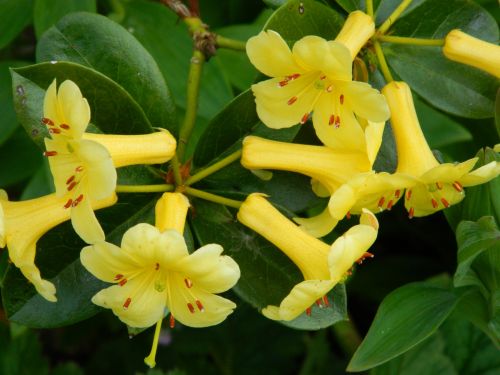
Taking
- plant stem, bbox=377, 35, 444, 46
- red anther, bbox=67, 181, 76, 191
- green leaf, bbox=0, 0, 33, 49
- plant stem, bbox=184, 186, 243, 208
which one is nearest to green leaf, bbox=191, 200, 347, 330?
plant stem, bbox=184, 186, 243, 208

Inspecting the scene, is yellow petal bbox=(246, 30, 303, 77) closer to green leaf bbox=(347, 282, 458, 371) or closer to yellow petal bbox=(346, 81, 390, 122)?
yellow petal bbox=(346, 81, 390, 122)

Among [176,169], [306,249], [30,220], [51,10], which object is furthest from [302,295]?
[51,10]

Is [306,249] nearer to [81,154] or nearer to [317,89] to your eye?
[317,89]

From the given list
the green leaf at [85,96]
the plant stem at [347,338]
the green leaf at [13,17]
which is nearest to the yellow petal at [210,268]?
the green leaf at [85,96]

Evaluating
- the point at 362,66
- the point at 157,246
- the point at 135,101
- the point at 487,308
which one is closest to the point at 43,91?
the point at 135,101

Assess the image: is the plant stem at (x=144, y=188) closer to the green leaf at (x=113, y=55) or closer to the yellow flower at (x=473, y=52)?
the green leaf at (x=113, y=55)

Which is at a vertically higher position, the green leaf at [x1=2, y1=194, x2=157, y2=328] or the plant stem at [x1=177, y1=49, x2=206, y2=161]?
the plant stem at [x1=177, y1=49, x2=206, y2=161]
